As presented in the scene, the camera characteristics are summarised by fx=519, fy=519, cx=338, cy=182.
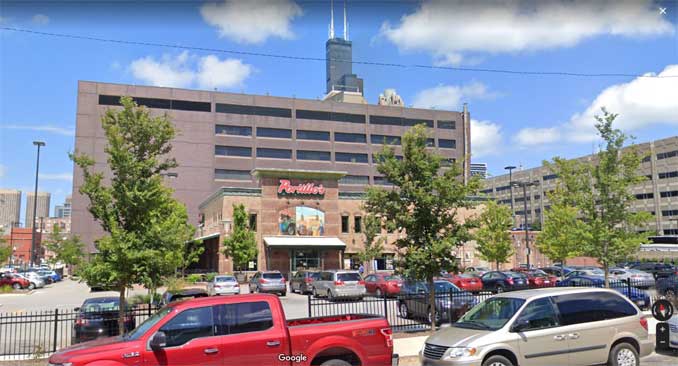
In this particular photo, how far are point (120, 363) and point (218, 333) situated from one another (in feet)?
4.70

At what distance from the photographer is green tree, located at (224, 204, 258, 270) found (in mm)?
42531

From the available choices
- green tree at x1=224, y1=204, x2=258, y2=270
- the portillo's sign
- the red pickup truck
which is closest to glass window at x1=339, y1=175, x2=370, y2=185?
the portillo's sign

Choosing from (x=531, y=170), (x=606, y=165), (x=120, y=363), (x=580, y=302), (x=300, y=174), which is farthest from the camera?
(x=531, y=170)

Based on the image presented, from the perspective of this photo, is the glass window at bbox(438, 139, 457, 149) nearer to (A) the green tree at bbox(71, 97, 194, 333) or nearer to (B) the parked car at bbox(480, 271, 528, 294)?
(B) the parked car at bbox(480, 271, 528, 294)

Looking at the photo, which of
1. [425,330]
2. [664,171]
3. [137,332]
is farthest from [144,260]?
[664,171]

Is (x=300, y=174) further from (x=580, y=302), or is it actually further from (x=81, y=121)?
(x=81, y=121)

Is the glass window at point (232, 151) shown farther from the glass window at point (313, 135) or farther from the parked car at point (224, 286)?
the parked car at point (224, 286)

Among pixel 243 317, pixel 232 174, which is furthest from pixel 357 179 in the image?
pixel 243 317

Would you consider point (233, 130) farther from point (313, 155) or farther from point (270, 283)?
point (270, 283)

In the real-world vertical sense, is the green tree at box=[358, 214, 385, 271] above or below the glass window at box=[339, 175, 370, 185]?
below

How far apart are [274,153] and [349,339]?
7384cm

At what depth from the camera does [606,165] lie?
70.4 feet

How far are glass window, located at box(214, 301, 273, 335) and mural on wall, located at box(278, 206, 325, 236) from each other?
38657 millimetres

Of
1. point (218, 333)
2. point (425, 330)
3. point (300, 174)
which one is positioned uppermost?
point (300, 174)
